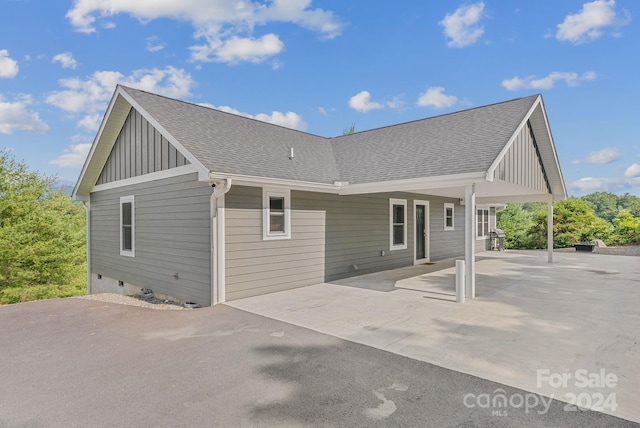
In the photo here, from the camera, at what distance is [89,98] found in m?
24.9

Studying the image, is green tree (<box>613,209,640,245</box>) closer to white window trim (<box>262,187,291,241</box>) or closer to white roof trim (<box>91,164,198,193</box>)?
white window trim (<box>262,187,291,241</box>)

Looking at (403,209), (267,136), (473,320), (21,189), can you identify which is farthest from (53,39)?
(473,320)

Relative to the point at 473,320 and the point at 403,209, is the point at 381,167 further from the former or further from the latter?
the point at 473,320

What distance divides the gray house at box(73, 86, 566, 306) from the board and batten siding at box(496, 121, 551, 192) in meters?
0.05

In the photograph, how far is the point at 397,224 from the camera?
10273mm

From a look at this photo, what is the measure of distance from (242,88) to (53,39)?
865 centimetres

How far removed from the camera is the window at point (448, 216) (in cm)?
1262

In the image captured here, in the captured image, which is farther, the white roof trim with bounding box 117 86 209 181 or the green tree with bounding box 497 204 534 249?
the green tree with bounding box 497 204 534 249

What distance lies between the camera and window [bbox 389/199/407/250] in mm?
9984

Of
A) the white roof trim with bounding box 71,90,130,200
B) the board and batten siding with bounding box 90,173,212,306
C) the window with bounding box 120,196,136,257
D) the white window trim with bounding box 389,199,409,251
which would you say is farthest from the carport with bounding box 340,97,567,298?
the white roof trim with bounding box 71,90,130,200

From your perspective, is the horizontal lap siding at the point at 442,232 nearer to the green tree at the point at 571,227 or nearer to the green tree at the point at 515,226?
the green tree at the point at 515,226

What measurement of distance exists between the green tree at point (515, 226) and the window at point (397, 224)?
10766 mm

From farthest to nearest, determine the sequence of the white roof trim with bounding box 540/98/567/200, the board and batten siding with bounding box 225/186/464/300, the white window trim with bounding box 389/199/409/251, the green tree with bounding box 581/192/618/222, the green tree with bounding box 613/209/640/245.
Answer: the green tree with bounding box 581/192/618/222 < the green tree with bounding box 613/209/640/245 < the white window trim with bounding box 389/199/409/251 < the white roof trim with bounding box 540/98/567/200 < the board and batten siding with bounding box 225/186/464/300

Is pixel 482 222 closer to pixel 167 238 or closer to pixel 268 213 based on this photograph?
pixel 268 213
